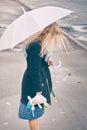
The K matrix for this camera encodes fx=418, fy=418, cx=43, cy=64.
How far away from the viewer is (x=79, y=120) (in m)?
7.64

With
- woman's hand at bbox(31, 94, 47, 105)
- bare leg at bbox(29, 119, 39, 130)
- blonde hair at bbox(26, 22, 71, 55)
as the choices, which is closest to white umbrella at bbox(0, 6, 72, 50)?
blonde hair at bbox(26, 22, 71, 55)

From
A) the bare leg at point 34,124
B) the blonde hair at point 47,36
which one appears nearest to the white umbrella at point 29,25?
the blonde hair at point 47,36

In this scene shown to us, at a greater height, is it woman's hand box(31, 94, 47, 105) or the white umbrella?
the white umbrella

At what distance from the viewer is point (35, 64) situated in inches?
198

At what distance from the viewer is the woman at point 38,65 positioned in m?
5.04

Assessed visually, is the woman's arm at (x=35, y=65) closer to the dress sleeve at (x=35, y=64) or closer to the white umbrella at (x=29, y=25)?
the dress sleeve at (x=35, y=64)

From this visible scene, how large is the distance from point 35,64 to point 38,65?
38 mm

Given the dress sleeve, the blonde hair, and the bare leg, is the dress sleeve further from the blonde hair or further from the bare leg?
the bare leg

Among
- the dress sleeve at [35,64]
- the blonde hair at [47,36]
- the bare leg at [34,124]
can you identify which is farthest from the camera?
the bare leg at [34,124]

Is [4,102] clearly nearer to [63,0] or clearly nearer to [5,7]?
[5,7]

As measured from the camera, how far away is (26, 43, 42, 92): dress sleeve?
502 centimetres

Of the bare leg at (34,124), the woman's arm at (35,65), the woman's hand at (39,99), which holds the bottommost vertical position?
the bare leg at (34,124)

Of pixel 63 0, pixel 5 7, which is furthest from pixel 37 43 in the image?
pixel 63 0

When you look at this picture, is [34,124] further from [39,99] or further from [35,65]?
[35,65]
